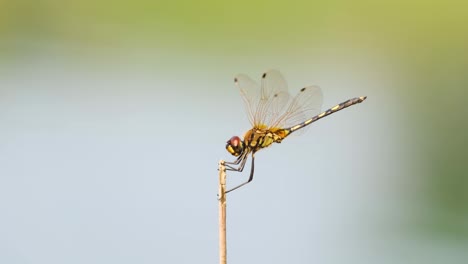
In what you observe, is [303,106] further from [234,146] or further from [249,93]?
[234,146]

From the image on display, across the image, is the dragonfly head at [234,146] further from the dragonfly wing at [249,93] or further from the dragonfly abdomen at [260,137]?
the dragonfly wing at [249,93]

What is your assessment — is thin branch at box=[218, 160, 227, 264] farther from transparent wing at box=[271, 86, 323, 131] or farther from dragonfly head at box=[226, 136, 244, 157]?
transparent wing at box=[271, 86, 323, 131]

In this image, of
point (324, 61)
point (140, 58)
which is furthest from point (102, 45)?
point (324, 61)

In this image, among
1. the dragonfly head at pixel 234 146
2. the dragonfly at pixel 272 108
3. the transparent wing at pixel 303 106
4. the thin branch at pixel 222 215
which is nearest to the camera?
the thin branch at pixel 222 215

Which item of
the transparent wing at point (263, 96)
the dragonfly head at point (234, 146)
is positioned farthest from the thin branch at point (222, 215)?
the transparent wing at point (263, 96)

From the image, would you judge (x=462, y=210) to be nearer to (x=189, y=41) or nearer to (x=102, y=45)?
(x=189, y=41)

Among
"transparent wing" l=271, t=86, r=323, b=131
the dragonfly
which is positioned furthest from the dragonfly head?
"transparent wing" l=271, t=86, r=323, b=131
